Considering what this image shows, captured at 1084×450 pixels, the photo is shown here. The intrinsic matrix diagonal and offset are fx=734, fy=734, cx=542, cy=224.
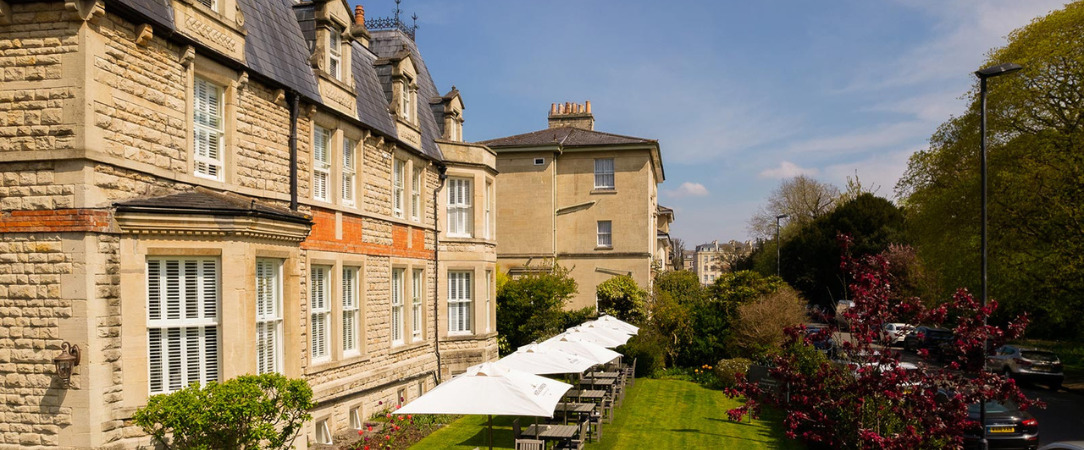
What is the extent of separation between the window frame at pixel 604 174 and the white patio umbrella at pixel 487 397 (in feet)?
82.5

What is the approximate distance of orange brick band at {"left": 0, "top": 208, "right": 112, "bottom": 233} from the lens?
30.5 ft

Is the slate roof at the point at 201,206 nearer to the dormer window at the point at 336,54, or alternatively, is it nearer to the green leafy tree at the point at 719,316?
the dormer window at the point at 336,54

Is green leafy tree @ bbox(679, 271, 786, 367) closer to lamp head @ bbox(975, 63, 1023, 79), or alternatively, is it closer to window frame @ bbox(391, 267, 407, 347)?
window frame @ bbox(391, 267, 407, 347)

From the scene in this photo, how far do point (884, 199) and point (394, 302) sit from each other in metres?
46.9

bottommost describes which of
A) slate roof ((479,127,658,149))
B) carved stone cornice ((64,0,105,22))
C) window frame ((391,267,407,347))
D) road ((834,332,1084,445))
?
road ((834,332,1084,445))

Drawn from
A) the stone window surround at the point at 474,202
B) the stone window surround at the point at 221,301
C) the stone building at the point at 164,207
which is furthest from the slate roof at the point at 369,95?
the stone window surround at the point at 221,301

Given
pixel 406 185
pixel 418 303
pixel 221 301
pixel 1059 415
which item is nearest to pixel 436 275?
pixel 418 303

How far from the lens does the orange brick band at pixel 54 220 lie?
929 cm

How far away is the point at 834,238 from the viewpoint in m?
55.7

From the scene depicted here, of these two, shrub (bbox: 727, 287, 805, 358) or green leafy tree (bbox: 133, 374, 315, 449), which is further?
shrub (bbox: 727, 287, 805, 358)

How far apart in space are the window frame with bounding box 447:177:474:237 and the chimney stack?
59.6 feet

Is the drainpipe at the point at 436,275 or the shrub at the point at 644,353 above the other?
the drainpipe at the point at 436,275

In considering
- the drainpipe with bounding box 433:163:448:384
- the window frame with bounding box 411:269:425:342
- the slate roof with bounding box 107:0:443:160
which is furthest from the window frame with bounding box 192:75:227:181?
the drainpipe with bounding box 433:163:448:384

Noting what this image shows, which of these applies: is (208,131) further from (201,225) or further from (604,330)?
(604,330)
